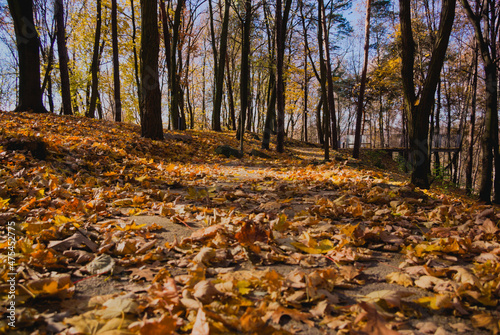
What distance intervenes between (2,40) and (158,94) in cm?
2602

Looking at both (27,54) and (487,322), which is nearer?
(487,322)

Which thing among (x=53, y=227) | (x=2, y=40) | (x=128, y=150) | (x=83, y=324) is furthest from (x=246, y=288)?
(x=2, y=40)

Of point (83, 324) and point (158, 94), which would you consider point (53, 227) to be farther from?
point (158, 94)

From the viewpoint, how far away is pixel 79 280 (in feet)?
4.88

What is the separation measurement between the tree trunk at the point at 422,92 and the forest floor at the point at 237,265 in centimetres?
212

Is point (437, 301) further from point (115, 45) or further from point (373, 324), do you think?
point (115, 45)

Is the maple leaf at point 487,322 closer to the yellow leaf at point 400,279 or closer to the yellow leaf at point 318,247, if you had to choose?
the yellow leaf at point 400,279

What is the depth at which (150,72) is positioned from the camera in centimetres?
768

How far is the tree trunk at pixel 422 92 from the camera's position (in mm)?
4582

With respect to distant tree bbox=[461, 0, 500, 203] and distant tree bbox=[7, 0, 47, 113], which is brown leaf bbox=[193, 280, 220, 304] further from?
distant tree bbox=[7, 0, 47, 113]

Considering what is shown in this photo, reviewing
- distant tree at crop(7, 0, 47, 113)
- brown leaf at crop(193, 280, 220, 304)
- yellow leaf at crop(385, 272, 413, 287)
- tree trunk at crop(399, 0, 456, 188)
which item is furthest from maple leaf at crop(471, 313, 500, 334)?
distant tree at crop(7, 0, 47, 113)

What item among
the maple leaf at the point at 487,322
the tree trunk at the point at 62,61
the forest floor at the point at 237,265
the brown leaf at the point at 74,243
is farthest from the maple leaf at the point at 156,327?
the tree trunk at the point at 62,61

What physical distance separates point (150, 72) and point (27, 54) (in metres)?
3.46

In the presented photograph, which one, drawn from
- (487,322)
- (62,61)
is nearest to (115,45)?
(62,61)
